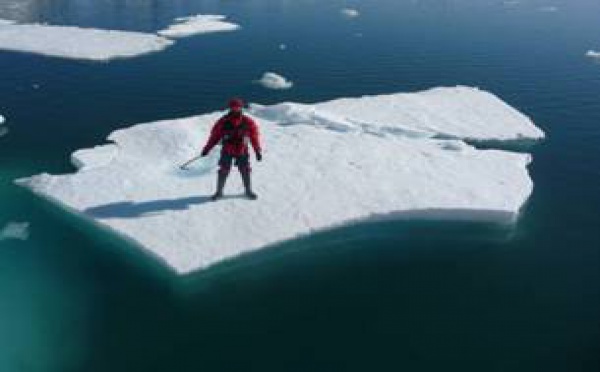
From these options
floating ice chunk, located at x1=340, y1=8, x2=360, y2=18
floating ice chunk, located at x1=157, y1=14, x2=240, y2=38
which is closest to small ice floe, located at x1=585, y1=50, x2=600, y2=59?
floating ice chunk, located at x1=340, y1=8, x2=360, y2=18

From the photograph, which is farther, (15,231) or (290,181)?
(290,181)

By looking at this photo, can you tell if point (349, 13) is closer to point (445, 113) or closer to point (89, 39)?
point (89, 39)

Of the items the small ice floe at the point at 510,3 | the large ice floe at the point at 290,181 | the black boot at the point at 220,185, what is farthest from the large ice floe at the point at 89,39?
the small ice floe at the point at 510,3

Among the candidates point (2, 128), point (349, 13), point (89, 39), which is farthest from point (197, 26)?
point (2, 128)

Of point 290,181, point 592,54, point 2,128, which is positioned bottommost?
point 2,128

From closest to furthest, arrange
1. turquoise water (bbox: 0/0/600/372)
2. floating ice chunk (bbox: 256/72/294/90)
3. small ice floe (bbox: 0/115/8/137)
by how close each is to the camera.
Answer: turquoise water (bbox: 0/0/600/372)
small ice floe (bbox: 0/115/8/137)
floating ice chunk (bbox: 256/72/294/90)

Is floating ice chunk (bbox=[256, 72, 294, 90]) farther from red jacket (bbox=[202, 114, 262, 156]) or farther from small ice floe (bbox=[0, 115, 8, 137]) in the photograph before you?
red jacket (bbox=[202, 114, 262, 156])

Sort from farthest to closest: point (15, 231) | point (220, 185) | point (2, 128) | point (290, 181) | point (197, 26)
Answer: point (197, 26) < point (2, 128) < point (290, 181) < point (220, 185) < point (15, 231)
